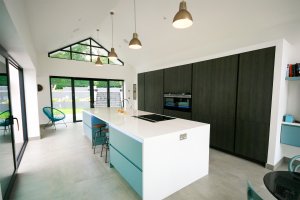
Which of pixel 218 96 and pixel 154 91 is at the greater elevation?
pixel 154 91

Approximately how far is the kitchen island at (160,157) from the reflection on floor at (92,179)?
19 centimetres

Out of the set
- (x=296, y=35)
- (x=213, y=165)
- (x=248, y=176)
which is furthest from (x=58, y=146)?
(x=296, y=35)

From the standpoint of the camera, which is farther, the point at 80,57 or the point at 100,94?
the point at 100,94

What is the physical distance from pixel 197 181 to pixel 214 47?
3372mm

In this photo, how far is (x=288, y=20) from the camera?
8.59ft

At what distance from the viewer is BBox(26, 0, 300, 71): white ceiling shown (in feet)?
8.45

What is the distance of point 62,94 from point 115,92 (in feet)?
7.49

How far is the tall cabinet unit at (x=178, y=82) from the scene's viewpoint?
154 inches

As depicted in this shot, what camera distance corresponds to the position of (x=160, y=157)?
5.61 feet

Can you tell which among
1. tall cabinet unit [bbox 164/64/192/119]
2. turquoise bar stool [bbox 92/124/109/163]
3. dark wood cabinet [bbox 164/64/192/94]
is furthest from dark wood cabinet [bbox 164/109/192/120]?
turquoise bar stool [bbox 92/124/109/163]

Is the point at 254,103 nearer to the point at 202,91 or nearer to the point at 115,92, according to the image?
the point at 202,91

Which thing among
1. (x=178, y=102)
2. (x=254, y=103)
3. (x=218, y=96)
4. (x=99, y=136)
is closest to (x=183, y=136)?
(x=254, y=103)

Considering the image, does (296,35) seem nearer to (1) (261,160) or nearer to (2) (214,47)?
(2) (214,47)

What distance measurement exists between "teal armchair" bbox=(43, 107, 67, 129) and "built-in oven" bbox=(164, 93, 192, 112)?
12.6 ft
